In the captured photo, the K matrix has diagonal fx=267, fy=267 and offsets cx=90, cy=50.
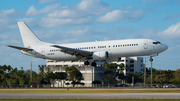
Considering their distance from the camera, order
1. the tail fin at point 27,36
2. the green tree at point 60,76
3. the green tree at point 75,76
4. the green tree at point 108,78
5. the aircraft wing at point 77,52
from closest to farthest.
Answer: the aircraft wing at point 77,52 → the tail fin at point 27,36 → the green tree at point 75,76 → the green tree at point 60,76 → the green tree at point 108,78

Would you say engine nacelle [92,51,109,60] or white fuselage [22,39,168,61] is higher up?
white fuselage [22,39,168,61]

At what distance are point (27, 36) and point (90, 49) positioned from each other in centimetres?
2194

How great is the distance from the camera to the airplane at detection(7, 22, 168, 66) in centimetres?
5981

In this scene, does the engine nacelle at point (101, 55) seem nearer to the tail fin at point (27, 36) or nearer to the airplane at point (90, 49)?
the airplane at point (90, 49)

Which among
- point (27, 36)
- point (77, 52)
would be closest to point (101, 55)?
point (77, 52)

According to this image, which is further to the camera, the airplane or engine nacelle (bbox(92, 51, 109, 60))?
engine nacelle (bbox(92, 51, 109, 60))

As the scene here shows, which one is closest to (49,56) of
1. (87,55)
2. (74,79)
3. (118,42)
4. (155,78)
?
(87,55)

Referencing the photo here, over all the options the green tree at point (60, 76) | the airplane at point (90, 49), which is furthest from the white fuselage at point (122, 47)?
the green tree at point (60, 76)

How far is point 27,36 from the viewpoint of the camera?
3022 inches

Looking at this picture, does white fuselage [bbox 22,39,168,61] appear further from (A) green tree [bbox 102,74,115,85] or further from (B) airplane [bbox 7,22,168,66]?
(A) green tree [bbox 102,74,115,85]

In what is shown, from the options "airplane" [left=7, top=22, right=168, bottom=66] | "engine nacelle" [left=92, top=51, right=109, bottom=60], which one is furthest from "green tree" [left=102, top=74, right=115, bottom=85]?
"engine nacelle" [left=92, top=51, right=109, bottom=60]

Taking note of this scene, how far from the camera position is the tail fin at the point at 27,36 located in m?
75.3

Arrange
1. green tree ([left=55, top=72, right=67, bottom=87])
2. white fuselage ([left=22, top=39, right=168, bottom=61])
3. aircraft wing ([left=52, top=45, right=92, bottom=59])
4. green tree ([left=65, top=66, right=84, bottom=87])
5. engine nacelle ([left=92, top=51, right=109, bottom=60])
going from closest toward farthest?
1. white fuselage ([left=22, top=39, right=168, bottom=61])
2. engine nacelle ([left=92, top=51, right=109, bottom=60])
3. aircraft wing ([left=52, top=45, right=92, bottom=59])
4. green tree ([left=65, top=66, right=84, bottom=87])
5. green tree ([left=55, top=72, right=67, bottom=87])

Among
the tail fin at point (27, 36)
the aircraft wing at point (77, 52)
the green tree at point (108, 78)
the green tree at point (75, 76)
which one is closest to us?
the aircraft wing at point (77, 52)
